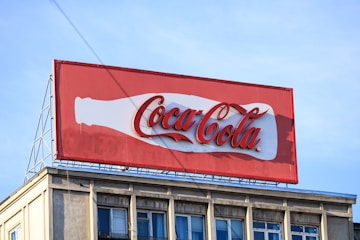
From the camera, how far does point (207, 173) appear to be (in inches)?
2894

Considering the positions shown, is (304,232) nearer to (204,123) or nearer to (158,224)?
(204,123)

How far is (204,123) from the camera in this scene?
7431 cm

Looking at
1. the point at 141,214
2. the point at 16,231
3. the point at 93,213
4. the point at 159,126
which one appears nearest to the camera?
the point at 93,213

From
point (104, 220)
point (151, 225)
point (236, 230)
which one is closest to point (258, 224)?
point (236, 230)

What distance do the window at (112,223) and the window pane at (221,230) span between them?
521 cm

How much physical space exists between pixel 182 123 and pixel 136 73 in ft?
11.4

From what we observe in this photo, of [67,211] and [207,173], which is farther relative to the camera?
[207,173]

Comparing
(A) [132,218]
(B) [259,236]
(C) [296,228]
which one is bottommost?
(B) [259,236]

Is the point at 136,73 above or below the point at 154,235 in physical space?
above

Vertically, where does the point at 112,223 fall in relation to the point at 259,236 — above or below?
above

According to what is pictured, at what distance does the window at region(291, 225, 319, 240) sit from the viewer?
7450 cm

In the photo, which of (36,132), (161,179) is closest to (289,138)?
(161,179)

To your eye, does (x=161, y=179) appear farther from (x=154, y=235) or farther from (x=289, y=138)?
(x=289, y=138)

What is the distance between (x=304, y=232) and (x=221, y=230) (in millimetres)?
5029
